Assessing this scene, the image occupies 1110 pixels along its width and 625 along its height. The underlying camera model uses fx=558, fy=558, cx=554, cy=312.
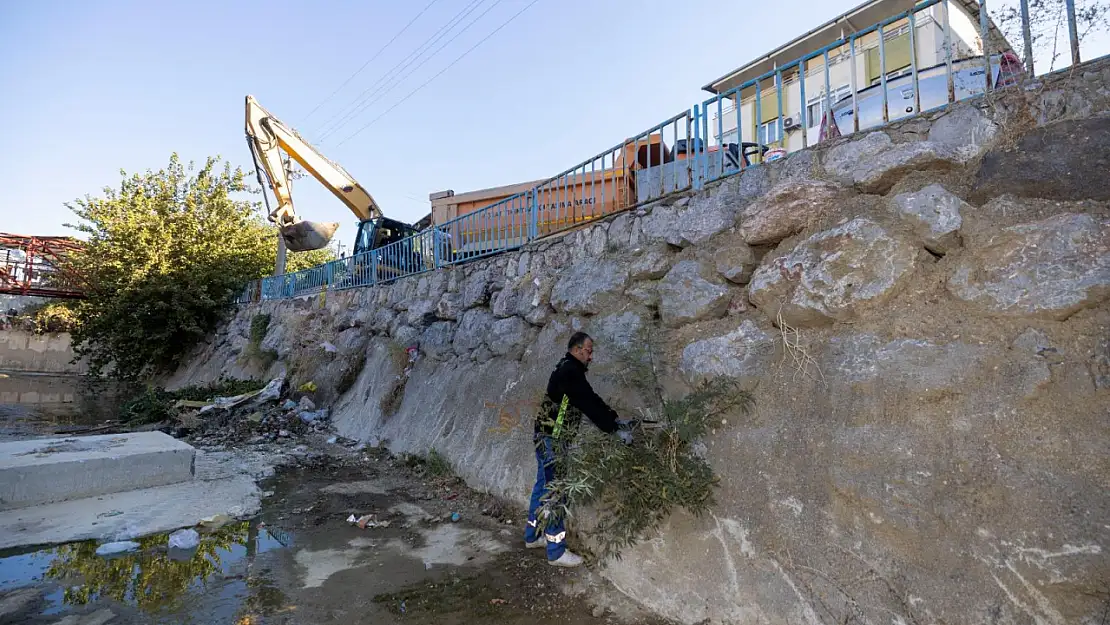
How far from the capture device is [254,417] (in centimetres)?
880

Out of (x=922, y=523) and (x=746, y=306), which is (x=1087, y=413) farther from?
(x=746, y=306)

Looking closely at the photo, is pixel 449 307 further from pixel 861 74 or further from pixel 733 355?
pixel 861 74

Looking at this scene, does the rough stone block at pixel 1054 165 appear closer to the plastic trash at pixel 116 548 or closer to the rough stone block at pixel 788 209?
the rough stone block at pixel 788 209

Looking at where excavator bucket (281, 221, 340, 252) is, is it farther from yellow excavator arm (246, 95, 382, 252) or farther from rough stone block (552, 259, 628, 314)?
rough stone block (552, 259, 628, 314)

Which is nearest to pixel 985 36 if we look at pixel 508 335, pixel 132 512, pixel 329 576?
pixel 508 335

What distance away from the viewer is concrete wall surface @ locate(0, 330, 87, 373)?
2570cm

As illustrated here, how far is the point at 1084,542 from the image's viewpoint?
2156 mm

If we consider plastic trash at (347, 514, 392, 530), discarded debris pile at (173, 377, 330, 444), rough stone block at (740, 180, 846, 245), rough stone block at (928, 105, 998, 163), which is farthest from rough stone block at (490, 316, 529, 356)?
rough stone block at (928, 105, 998, 163)

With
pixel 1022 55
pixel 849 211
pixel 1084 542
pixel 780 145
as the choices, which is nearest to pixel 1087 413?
pixel 1084 542

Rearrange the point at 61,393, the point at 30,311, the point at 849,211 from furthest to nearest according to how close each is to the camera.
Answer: the point at 30,311, the point at 61,393, the point at 849,211

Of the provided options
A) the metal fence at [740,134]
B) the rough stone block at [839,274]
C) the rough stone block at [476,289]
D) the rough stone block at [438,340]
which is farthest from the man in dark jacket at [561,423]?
the rough stone block at [438,340]

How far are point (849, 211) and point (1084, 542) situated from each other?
6.78 feet

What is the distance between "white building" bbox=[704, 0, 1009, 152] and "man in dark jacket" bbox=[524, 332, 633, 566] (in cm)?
229

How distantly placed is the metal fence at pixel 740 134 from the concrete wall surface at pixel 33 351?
80.6 ft
